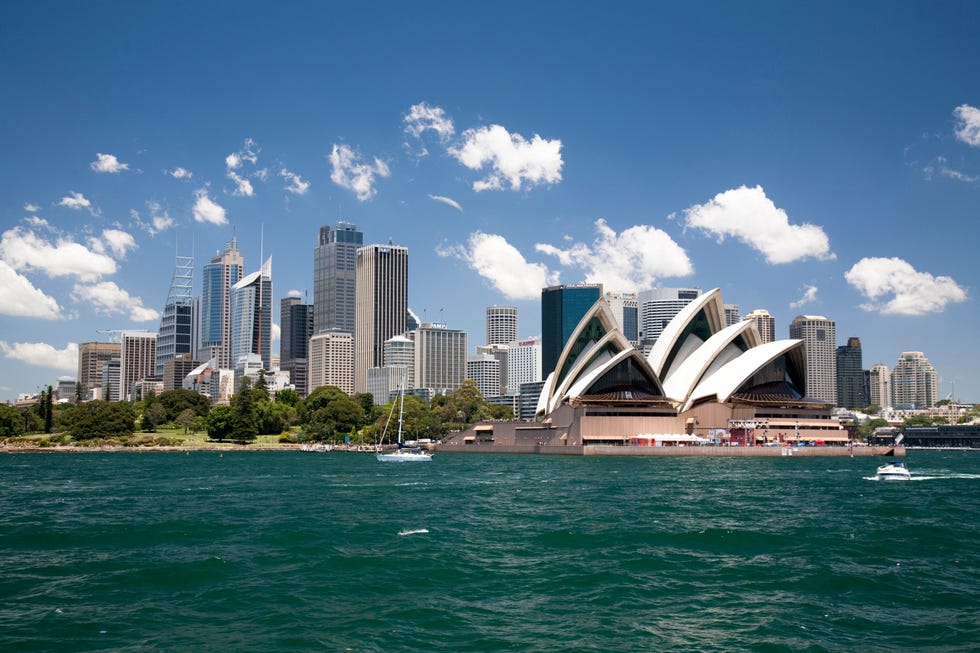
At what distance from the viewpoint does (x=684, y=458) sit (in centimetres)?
9819

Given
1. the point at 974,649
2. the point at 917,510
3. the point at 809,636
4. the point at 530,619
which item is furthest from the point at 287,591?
the point at 917,510

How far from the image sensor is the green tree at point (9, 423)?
429ft

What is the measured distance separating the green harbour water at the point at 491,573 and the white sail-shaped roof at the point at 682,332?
235 feet

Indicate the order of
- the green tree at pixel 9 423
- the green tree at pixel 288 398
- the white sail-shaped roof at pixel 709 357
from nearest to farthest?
1. the white sail-shaped roof at pixel 709 357
2. the green tree at pixel 9 423
3. the green tree at pixel 288 398

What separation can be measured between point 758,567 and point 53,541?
22205 mm

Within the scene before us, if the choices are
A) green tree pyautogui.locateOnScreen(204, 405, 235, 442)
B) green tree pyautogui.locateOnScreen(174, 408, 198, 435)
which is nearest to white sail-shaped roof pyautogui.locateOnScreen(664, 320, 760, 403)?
Answer: green tree pyautogui.locateOnScreen(204, 405, 235, 442)

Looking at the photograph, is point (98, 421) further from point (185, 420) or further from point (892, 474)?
point (892, 474)

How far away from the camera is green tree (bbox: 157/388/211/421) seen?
6526 inches

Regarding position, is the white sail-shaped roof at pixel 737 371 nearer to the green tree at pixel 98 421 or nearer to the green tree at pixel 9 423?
the green tree at pixel 98 421

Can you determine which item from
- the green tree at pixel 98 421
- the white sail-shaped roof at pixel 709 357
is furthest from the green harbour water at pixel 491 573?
the green tree at pixel 98 421

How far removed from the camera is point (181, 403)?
16712cm

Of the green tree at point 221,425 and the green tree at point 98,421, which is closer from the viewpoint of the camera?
the green tree at point 98,421

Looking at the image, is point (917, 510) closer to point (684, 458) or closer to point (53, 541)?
point (53, 541)

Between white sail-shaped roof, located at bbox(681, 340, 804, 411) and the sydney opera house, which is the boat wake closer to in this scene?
the sydney opera house
